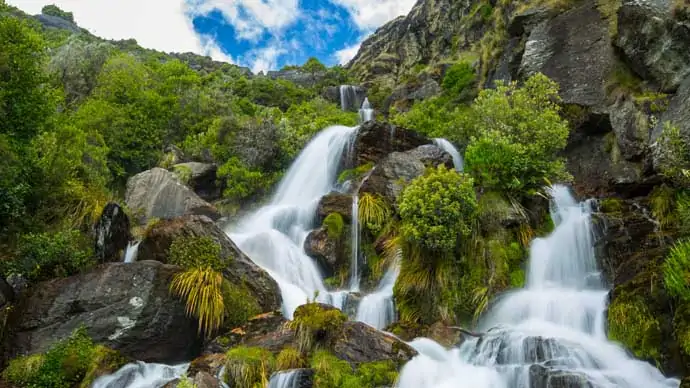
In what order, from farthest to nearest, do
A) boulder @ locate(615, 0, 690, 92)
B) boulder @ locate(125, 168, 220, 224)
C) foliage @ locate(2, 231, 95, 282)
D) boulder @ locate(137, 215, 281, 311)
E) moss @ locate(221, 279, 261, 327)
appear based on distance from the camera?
boulder @ locate(125, 168, 220, 224)
boulder @ locate(615, 0, 690, 92)
boulder @ locate(137, 215, 281, 311)
moss @ locate(221, 279, 261, 327)
foliage @ locate(2, 231, 95, 282)

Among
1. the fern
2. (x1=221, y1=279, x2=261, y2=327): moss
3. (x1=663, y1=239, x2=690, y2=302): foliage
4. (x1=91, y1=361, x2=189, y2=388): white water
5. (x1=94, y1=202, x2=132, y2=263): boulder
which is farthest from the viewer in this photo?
(x1=94, y1=202, x2=132, y2=263): boulder

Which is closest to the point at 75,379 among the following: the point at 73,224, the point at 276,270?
the point at 73,224

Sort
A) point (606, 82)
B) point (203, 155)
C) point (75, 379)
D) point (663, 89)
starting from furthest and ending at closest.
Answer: point (203, 155) < point (606, 82) < point (663, 89) < point (75, 379)

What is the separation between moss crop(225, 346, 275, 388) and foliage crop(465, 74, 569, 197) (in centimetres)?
846

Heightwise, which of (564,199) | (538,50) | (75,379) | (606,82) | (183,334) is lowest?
(75,379)

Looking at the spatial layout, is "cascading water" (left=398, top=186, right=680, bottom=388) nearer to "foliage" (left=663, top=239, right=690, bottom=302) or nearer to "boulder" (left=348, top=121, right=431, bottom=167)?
"foliage" (left=663, top=239, right=690, bottom=302)

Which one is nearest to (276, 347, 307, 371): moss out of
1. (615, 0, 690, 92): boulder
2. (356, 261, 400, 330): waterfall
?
(356, 261, 400, 330): waterfall

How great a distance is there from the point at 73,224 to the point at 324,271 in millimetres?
7569

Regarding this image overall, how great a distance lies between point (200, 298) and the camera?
11.9m

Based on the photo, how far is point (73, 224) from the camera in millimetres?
14211

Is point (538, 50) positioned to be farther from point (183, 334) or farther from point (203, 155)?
point (183, 334)

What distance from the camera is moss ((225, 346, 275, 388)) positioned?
949 centimetres

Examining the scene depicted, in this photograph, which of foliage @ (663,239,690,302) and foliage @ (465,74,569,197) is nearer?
foliage @ (663,239,690,302)

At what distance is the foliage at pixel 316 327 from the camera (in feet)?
35.2
